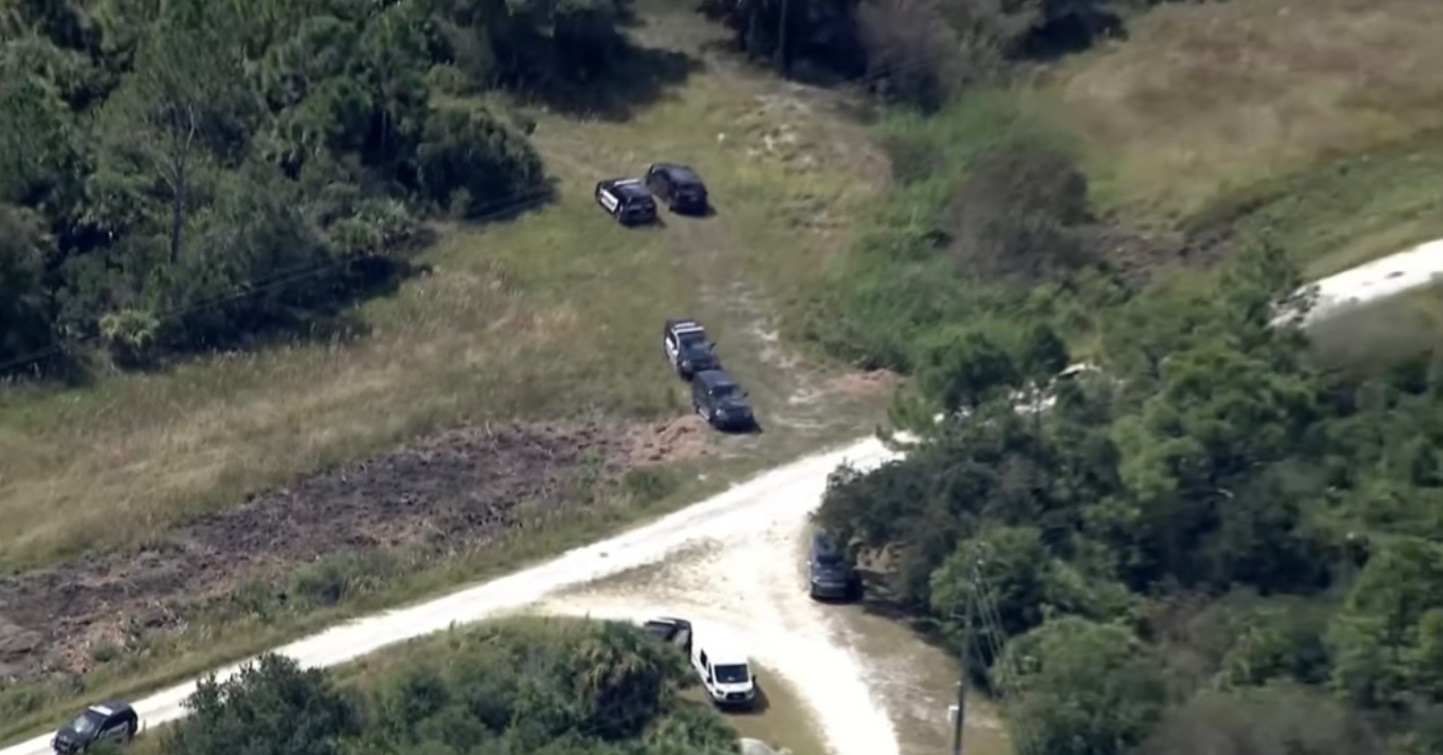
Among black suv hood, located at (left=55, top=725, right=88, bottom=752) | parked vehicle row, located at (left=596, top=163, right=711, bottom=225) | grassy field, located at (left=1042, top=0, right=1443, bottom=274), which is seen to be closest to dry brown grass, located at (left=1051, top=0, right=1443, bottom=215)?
grassy field, located at (left=1042, top=0, right=1443, bottom=274)

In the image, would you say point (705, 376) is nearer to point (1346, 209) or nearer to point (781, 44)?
point (1346, 209)

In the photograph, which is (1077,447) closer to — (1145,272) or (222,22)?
(1145,272)

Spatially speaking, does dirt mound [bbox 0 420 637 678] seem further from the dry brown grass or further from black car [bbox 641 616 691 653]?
the dry brown grass

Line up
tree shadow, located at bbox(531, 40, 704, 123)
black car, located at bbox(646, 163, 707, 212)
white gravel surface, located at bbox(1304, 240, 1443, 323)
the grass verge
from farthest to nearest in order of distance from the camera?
tree shadow, located at bbox(531, 40, 704, 123) → black car, located at bbox(646, 163, 707, 212) → white gravel surface, located at bbox(1304, 240, 1443, 323) → the grass verge

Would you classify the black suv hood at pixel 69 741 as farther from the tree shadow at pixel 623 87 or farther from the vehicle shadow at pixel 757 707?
the tree shadow at pixel 623 87

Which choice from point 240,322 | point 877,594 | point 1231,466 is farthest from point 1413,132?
point 240,322
